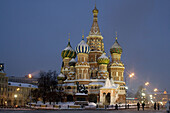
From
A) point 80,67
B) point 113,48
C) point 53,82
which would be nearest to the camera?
point 53,82

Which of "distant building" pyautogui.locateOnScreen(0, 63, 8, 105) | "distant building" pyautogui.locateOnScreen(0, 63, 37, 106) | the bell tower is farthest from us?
"distant building" pyautogui.locateOnScreen(0, 63, 37, 106)

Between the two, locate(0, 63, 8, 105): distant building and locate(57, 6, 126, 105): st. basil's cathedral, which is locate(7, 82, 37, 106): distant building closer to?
locate(0, 63, 8, 105): distant building

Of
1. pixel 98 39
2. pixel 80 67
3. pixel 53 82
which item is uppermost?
pixel 98 39

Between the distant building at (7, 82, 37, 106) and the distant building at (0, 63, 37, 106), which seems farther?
the distant building at (7, 82, 37, 106)

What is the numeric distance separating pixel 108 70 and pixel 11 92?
1276 inches

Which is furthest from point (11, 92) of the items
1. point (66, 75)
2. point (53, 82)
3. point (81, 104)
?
point (81, 104)

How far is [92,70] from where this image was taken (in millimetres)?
74438

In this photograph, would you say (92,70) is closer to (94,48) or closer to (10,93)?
(94,48)

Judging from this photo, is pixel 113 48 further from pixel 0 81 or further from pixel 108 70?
pixel 0 81

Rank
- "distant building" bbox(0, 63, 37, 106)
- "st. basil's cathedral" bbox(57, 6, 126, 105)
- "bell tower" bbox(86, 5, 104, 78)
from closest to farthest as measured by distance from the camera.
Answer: "st. basil's cathedral" bbox(57, 6, 126, 105) < "bell tower" bbox(86, 5, 104, 78) < "distant building" bbox(0, 63, 37, 106)

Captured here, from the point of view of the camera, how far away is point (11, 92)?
3169 inches

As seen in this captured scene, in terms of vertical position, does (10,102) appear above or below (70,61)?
below

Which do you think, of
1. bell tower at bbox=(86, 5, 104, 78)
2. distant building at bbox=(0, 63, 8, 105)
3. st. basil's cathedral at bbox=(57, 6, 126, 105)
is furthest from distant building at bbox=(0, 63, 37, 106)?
bell tower at bbox=(86, 5, 104, 78)

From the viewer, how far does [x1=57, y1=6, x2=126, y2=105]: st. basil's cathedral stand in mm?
68875
